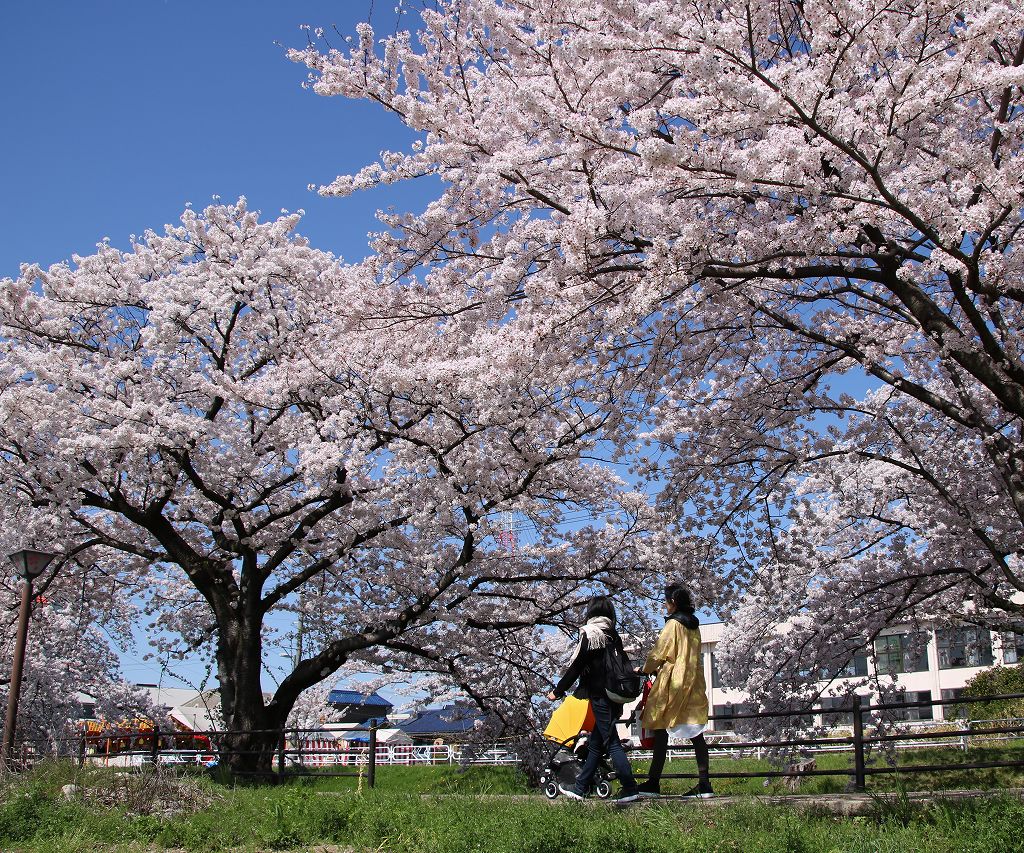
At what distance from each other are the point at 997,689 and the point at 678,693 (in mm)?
24516

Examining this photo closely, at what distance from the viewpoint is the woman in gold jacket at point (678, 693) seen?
6.64 metres

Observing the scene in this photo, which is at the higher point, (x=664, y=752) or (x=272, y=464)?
(x=272, y=464)

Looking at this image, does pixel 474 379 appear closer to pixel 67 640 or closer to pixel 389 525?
pixel 389 525

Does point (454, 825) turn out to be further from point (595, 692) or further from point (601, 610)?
point (601, 610)

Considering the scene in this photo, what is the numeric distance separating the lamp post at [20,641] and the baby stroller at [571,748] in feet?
20.2

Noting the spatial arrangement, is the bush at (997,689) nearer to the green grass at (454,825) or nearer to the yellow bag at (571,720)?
the yellow bag at (571,720)

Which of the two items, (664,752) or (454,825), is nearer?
(454,825)

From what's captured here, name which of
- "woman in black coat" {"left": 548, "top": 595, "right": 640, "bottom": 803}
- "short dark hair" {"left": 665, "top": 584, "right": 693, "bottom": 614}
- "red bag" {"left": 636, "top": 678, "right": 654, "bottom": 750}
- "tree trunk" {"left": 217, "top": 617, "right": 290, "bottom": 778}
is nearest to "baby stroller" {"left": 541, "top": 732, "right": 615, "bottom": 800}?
"woman in black coat" {"left": 548, "top": 595, "right": 640, "bottom": 803}

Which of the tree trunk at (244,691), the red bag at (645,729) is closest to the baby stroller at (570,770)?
the red bag at (645,729)

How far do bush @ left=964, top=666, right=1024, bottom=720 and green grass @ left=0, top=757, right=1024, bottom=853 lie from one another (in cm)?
2109

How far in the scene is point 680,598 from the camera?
22.7 feet

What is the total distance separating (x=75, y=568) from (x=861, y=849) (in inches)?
658

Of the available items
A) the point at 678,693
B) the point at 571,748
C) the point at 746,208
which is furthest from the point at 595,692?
the point at 746,208

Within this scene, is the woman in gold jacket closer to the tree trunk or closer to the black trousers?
the black trousers
